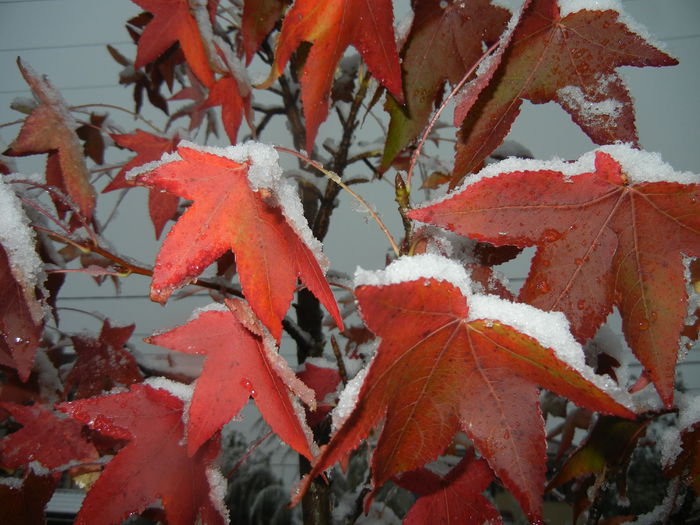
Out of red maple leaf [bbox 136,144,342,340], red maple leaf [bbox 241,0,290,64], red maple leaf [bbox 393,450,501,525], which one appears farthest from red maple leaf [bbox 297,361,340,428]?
red maple leaf [bbox 241,0,290,64]

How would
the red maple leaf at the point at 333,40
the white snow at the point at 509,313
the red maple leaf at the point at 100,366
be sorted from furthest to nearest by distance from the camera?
the red maple leaf at the point at 100,366
the red maple leaf at the point at 333,40
the white snow at the point at 509,313

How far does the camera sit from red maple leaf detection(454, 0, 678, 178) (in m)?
0.33

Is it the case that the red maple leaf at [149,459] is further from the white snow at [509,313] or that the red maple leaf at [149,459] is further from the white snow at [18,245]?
the white snow at [509,313]

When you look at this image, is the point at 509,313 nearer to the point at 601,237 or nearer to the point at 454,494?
the point at 601,237

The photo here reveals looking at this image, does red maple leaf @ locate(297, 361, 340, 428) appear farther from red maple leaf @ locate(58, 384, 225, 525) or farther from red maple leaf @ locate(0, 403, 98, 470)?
red maple leaf @ locate(0, 403, 98, 470)

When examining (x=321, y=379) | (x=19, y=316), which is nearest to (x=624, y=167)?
(x=321, y=379)

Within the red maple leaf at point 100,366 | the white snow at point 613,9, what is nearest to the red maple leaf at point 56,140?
the red maple leaf at point 100,366

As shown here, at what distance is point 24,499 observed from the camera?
1.71ft

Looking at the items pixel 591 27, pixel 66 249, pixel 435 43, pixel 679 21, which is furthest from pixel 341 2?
pixel 679 21

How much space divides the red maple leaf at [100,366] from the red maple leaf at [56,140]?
0.21m

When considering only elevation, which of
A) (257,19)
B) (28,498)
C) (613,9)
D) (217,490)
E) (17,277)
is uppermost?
(613,9)

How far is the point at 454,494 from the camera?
434 millimetres

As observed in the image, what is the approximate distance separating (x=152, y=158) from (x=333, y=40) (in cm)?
43

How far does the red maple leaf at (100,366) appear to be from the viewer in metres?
0.64
